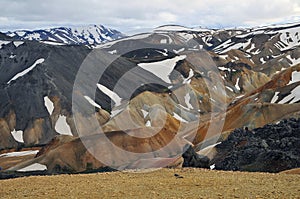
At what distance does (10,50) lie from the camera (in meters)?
114

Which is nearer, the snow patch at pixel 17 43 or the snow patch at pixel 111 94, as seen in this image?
the snow patch at pixel 111 94

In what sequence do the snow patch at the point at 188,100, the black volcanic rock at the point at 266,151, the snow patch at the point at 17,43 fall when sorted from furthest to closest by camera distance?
the snow patch at the point at 17,43 < the snow patch at the point at 188,100 < the black volcanic rock at the point at 266,151

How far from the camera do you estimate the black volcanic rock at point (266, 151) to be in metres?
23.0

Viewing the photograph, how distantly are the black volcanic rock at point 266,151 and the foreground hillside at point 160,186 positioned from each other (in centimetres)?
746

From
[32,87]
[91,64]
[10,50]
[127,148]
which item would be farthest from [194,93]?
[127,148]

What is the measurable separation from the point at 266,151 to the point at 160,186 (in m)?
12.6

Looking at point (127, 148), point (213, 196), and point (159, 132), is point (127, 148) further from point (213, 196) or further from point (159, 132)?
point (213, 196)

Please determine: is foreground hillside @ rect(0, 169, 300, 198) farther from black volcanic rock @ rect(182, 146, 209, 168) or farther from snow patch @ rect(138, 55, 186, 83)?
snow patch @ rect(138, 55, 186, 83)

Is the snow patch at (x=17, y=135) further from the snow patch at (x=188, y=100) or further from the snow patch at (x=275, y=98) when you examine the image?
the snow patch at (x=275, y=98)

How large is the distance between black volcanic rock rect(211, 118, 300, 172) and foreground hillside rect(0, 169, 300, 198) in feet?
24.5

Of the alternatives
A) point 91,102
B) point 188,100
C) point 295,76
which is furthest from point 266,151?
point 188,100

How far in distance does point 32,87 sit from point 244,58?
109 m

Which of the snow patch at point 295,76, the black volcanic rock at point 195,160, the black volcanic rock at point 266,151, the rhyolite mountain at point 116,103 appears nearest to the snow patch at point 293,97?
the rhyolite mountain at point 116,103

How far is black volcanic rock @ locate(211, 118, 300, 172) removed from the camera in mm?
23000
